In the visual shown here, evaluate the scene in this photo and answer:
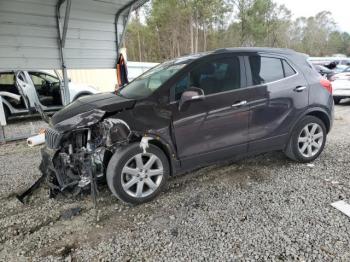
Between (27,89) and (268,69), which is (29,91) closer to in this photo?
(27,89)

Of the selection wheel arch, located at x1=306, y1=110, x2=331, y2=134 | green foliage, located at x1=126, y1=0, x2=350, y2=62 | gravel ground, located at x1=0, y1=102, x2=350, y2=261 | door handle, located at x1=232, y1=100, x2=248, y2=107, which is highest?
green foliage, located at x1=126, y1=0, x2=350, y2=62

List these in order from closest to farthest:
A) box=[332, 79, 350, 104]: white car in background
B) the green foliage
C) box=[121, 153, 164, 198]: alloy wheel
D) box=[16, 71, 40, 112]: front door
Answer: box=[121, 153, 164, 198]: alloy wheel → box=[16, 71, 40, 112]: front door → box=[332, 79, 350, 104]: white car in background → the green foliage

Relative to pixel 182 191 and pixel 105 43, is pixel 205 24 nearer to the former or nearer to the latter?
pixel 105 43

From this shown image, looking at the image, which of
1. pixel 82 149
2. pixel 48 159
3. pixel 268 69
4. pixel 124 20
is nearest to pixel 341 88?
pixel 268 69

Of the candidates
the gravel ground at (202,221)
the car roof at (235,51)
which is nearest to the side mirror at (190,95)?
the car roof at (235,51)

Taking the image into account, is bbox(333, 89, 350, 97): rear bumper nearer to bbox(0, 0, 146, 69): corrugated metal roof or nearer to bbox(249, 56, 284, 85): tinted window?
bbox(249, 56, 284, 85): tinted window

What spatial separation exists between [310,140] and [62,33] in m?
5.56

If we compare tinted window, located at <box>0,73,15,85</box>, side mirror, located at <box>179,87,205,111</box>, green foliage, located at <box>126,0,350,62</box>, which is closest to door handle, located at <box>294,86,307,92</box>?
side mirror, located at <box>179,87,205,111</box>

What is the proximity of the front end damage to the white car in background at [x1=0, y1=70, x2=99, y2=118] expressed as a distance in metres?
5.15

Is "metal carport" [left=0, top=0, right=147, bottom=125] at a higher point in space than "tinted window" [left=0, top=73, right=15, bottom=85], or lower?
higher

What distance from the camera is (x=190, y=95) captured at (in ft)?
10.0

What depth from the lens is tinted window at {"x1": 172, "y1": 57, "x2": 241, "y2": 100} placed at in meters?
3.26

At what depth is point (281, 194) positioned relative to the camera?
3.28m

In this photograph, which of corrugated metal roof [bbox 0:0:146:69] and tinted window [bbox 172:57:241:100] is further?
corrugated metal roof [bbox 0:0:146:69]
